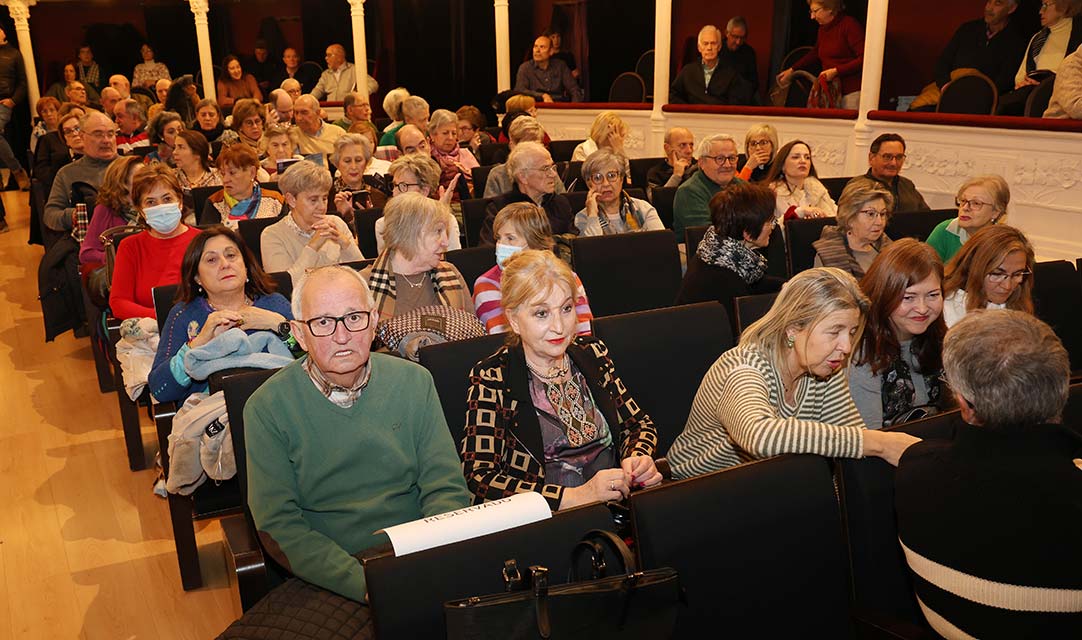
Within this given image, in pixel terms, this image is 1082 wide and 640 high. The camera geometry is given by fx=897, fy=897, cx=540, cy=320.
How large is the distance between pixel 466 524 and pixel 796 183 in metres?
4.08

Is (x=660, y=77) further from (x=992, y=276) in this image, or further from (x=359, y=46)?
(x=992, y=276)

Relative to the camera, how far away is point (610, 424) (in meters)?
2.40

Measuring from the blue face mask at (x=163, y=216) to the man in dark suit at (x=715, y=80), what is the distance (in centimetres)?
623

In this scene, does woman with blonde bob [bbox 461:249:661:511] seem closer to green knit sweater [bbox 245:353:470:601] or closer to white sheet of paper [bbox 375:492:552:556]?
green knit sweater [bbox 245:353:470:601]

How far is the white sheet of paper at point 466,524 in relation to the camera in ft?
4.90

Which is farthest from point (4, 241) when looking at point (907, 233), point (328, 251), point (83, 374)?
point (907, 233)

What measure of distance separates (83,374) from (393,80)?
374 inches

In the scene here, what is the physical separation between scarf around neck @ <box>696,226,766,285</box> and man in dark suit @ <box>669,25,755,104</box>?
553 centimetres

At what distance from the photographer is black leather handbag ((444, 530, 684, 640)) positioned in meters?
1.35

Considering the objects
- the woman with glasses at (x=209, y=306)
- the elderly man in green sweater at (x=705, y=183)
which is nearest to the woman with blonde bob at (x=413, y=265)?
the woman with glasses at (x=209, y=306)

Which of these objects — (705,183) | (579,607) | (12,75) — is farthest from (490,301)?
(12,75)

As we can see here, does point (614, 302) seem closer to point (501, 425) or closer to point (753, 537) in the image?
point (501, 425)

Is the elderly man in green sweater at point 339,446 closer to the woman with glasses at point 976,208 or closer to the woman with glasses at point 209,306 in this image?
the woman with glasses at point 209,306

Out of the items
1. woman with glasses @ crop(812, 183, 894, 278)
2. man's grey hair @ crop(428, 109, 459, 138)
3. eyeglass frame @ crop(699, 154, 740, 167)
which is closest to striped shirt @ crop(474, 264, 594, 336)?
woman with glasses @ crop(812, 183, 894, 278)
